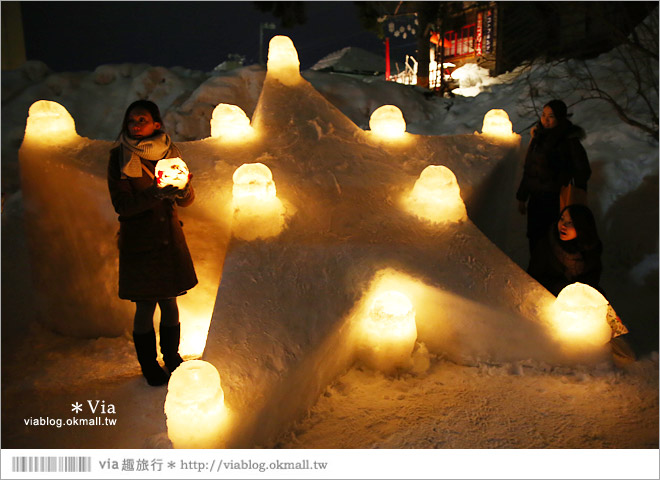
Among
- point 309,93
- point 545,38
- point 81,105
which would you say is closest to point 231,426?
point 309,93

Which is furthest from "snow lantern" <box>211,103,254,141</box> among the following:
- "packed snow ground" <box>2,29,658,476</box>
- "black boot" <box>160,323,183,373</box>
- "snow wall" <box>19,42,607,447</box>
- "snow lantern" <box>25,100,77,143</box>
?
"packed snow ground" <box>2,29,658,476</box>

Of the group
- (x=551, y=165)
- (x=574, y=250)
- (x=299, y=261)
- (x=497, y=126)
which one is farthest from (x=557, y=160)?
(x=299, y=261)

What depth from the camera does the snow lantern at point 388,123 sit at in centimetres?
383

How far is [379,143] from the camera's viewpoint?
3.76 metres

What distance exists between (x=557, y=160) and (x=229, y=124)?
101 inches

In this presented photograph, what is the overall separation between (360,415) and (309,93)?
9.41 feet

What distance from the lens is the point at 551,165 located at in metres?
3.55

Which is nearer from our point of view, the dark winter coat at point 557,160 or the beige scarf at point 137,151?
the beige scarf at point 137,151

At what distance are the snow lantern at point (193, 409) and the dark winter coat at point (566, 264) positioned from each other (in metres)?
2.41

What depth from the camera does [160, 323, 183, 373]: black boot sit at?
2.61 m

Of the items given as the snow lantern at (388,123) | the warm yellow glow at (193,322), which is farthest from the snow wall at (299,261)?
the snow lantern at (388,123)

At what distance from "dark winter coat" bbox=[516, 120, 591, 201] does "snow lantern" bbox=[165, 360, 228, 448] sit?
2996 millimetres

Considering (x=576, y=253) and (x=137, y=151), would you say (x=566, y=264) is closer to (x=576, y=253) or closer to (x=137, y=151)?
(x=576, y=253)

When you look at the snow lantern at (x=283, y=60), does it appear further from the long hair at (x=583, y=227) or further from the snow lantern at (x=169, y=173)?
the long hair at (x=583, y=227)
